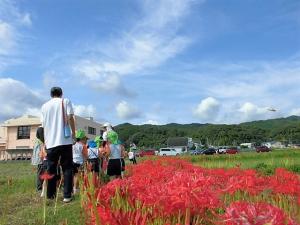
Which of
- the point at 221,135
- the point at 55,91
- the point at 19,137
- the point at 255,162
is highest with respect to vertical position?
the point at 221,135

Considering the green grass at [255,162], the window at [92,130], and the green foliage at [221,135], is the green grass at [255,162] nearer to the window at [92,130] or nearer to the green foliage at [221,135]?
Answer: the window at [92,130]

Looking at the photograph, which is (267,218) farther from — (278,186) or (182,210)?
(278,186)

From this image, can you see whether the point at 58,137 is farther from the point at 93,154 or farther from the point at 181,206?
the point at 181,206

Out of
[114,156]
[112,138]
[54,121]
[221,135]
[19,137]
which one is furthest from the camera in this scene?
[221,135]

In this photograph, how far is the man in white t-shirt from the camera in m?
6.63

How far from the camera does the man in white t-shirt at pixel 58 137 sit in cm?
663

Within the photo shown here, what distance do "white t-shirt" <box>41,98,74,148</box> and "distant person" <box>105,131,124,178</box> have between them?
11.0 feet

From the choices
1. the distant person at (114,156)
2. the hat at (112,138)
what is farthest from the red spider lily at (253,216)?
the hat at (112,138)

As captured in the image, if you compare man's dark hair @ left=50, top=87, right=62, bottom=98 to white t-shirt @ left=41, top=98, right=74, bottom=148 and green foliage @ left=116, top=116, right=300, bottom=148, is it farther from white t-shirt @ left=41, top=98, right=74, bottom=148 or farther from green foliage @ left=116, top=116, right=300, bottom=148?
green foliage @ left=116, top=116, right=300, bottom=148

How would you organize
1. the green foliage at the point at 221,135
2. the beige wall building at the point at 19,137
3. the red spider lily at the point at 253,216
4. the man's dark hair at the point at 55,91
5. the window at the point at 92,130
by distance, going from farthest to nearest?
the green foliage at the point at 221,135 < the window at the point at 92,130 < the beige wall building at the point at 19,137 < the man's dark hair at the point at 55,91 < the red spider lily at the point at 253,216

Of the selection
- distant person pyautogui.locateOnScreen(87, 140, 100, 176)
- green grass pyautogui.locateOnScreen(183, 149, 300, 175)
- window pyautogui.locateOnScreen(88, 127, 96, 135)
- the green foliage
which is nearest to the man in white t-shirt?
distant person pyautogui.locateOnScreen(87, 140, 100, 176)

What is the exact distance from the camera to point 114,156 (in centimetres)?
1031

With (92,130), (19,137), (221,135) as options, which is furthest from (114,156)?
(221,135)

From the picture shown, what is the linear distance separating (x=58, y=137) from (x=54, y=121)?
0.95 feet
